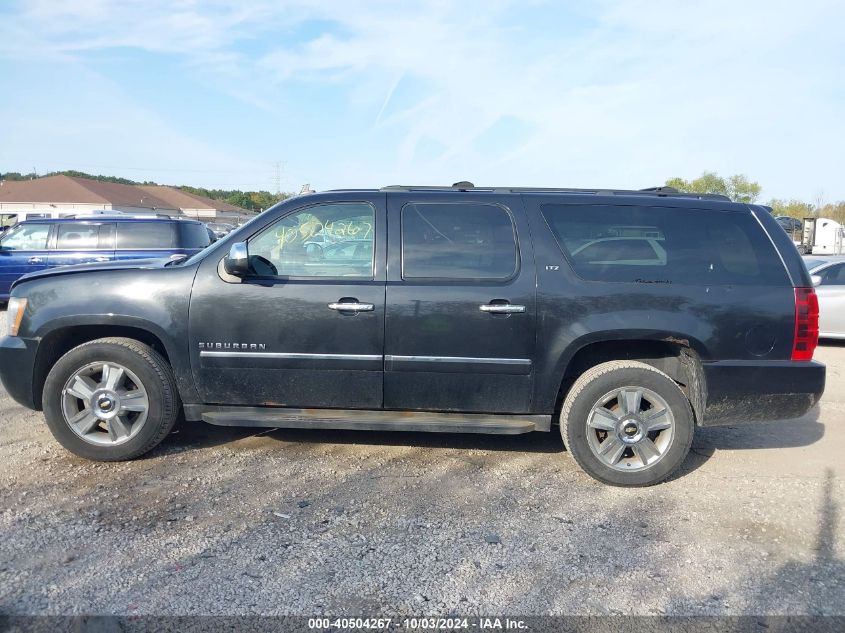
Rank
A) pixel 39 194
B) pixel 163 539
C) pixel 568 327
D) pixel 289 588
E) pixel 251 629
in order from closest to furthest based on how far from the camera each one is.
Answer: pixel 251 629 → pixel 289 588 → pixel 163 539 → pixel 568 327 → pixel 39 194

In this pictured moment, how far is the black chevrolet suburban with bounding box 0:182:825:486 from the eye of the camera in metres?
4.16

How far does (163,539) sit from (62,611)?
67cm

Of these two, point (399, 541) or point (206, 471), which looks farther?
point (206, 471)

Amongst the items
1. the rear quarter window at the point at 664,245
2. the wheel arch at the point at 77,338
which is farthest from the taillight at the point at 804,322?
the wheel arch at the point at 77,338

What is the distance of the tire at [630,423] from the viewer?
13.8ft

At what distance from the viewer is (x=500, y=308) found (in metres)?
4.16

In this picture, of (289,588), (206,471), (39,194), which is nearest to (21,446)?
(206,471)

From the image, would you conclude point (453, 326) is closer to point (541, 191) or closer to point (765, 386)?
point (541, 191)

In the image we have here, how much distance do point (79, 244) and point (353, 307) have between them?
29.2 ft

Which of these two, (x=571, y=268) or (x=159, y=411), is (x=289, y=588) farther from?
(x=571, y=268)

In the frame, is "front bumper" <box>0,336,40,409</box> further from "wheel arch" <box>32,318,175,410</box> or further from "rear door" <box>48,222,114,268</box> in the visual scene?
"rear door" <box>48,222,114,268</box>

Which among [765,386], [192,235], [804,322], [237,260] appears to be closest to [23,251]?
[192,235]

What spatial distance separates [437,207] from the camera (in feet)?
14.4

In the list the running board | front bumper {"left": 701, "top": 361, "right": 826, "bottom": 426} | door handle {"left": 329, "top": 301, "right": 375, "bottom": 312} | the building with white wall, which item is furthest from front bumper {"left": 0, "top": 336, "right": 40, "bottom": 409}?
the building with white wall
